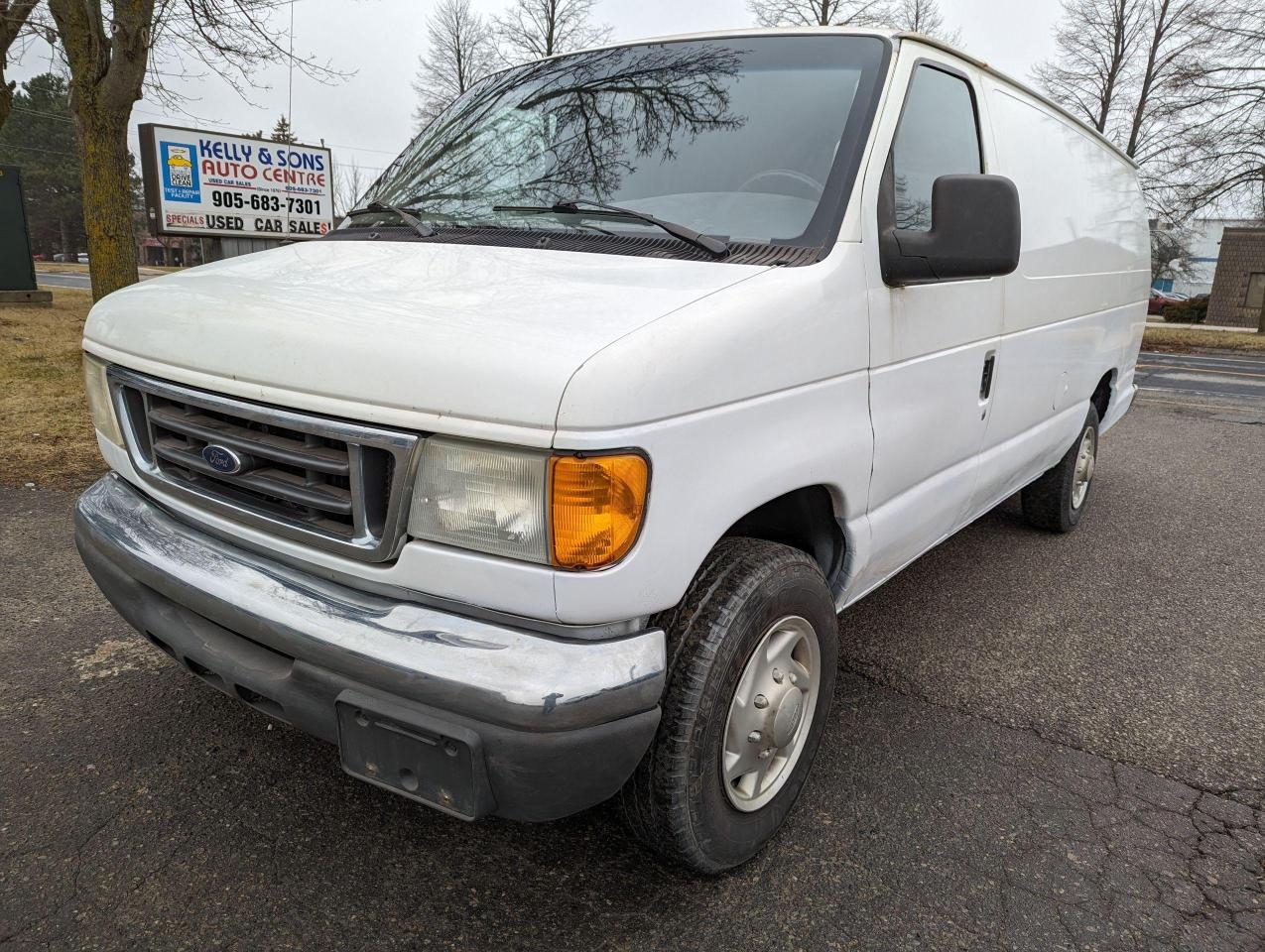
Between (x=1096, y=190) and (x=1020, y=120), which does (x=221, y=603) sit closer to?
(x=1020, y=120)

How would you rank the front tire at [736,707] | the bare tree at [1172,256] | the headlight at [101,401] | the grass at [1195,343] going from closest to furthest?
the front tire at [736,707] < the headlight at [101,401] < the grass at [1195,343] < the bare tree at [1172,256]

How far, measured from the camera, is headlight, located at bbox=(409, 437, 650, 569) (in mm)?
1610

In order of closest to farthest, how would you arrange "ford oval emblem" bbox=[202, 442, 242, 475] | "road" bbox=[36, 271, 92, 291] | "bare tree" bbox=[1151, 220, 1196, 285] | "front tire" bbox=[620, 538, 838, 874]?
"front tire" bbox=[620, 538, 838, 874] → "ford oval emblem" bbox=[202, 442, 242, 475] → "road" bbox=[36, 271, 92, 291] → "bare tree" bbox=[1151, 220, 1196, 285]

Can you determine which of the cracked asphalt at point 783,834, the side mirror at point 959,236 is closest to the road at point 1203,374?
the cracked asphalt at point 783,834

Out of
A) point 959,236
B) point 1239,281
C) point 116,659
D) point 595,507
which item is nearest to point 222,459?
point 595,507

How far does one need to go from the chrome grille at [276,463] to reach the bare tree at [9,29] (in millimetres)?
9709

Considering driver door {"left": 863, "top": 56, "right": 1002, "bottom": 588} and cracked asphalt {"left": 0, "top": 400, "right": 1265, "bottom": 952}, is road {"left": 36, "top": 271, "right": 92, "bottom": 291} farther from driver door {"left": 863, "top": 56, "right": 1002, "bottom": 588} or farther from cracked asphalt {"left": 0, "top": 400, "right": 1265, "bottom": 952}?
driver door {"left": 863, "top": 56, "right": 1002, "bottom": 588}

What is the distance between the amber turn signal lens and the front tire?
348mm

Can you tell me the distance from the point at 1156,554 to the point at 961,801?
9.92 ft

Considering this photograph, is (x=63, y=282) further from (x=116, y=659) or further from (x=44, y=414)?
(x=116, y=659)

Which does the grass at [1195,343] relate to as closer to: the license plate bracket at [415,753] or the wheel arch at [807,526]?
the wheel arch at [807,526]

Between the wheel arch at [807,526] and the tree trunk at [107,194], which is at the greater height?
the tree trunk at [107,194]

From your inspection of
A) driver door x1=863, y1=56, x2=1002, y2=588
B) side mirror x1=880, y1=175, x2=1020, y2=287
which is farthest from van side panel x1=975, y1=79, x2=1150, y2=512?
Result: side mirror x1=880, y1=175, x2=1020, y2=287

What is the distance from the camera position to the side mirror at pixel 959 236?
2268 mm
